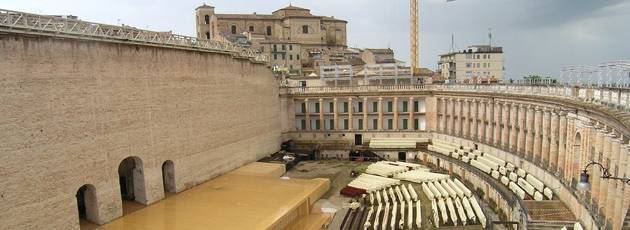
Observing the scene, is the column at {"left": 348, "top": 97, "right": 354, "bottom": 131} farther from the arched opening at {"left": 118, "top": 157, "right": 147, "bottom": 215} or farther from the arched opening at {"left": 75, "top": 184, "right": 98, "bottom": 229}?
the arched opening at {"left": 75, "top": 184, "right": 98, "bottom": 229}

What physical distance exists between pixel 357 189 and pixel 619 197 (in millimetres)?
20634

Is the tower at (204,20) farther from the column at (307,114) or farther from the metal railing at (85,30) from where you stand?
the metal railing at (85,30)

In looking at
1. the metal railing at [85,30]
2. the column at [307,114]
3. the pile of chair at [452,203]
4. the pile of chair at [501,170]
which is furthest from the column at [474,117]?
the metal railing at [85,30]

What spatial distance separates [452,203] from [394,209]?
420cm

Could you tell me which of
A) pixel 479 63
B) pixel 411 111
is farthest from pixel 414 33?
pixel 411 111

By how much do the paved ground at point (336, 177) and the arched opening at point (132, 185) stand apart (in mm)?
13089

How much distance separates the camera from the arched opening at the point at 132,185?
2909 centimetres

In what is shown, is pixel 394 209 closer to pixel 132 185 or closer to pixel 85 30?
pixel 132 185

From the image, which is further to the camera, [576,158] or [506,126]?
[506,126]

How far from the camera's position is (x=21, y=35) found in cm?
2120

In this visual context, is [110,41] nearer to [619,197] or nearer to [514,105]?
[619,197]

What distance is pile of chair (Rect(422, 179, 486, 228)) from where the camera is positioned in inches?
1112

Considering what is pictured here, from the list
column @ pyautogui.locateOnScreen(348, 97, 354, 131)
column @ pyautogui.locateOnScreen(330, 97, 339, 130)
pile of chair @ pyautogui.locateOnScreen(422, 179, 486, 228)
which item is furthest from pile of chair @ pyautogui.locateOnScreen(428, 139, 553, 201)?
column @ pyautogui.locateOnScreen(330, 97, 339, 130)

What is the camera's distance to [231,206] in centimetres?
2839
